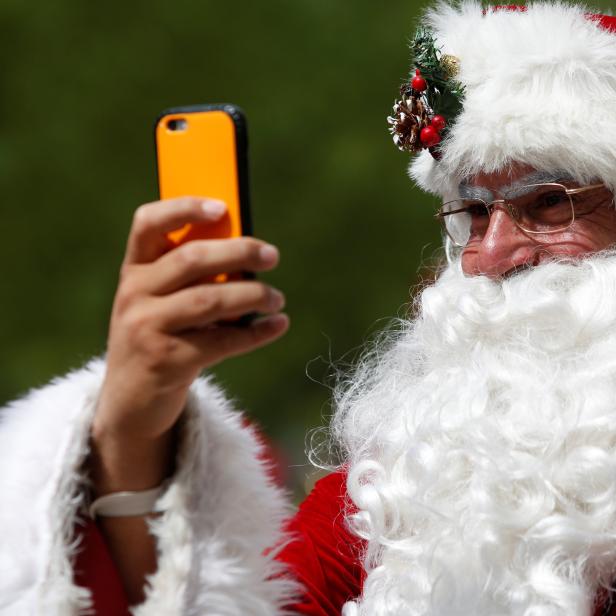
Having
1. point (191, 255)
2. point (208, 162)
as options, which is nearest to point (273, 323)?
point (191, 255)

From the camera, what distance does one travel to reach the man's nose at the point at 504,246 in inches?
83.4

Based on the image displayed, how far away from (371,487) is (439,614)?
28 centimetres

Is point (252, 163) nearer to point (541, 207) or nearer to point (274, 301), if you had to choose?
point (541, 207)

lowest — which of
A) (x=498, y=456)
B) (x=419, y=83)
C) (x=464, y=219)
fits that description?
(x=498, y=456)

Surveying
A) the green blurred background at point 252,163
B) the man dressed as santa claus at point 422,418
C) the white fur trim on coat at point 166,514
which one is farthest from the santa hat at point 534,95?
the green blurred background at point 252,163

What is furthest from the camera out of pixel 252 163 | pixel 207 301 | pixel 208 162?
pixel 252 163

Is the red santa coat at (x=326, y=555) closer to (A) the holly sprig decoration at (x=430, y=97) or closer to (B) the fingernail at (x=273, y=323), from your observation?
(B) the fingernail at (x=273, y=323)

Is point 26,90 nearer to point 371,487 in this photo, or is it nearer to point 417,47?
point 417,47

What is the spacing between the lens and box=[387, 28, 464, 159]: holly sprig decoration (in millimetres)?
2270

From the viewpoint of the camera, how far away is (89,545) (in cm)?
151

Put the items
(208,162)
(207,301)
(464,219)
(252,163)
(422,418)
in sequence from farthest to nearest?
(252,163), (464,219), (422,418), (208,162), (207,301)

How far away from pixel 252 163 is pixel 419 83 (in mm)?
2955

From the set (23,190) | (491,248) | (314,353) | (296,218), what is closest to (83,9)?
(23,190)

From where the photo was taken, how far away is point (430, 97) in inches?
89.7
